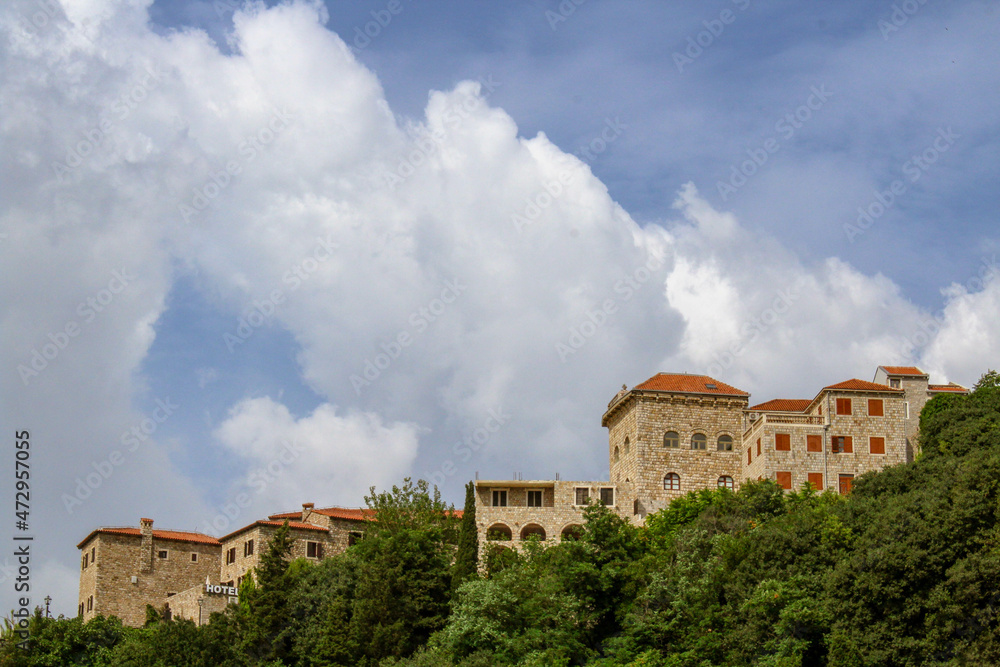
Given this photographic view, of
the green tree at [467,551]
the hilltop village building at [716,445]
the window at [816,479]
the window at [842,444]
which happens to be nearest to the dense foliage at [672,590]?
the green tree at [467,551]

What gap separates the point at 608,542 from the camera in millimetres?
50250

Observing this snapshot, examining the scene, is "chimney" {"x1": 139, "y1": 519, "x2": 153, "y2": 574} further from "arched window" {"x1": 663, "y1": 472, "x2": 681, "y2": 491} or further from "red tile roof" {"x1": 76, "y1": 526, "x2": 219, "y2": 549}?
"arched window" {"x1": 663, "y1": 472, "x2": 681, "y2": 491}

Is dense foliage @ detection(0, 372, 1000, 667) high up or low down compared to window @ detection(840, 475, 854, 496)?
down

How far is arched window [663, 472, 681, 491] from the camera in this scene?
227 feet

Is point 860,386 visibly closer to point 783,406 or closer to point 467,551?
point 783,406

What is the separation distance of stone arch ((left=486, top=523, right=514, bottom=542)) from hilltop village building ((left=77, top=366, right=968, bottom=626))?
0.08m

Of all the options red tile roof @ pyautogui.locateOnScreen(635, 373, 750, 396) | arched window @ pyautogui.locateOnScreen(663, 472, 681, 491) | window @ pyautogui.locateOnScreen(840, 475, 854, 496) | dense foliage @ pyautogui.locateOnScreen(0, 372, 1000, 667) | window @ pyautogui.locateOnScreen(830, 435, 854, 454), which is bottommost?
dense foliage @ pyautogui.locateOnScreen(0, 372, 1000, 667)

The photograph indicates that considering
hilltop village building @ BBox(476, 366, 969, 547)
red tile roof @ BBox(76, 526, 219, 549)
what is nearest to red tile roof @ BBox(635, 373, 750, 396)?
hilltop village building @ BBox(476, 366, 969, 547)

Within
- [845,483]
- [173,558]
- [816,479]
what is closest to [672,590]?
[816,479]

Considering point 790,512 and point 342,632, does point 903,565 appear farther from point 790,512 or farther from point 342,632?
point 342,632

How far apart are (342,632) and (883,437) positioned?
3193cm

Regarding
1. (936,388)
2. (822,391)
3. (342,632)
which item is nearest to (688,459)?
(822,391)

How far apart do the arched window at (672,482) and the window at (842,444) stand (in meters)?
9.06

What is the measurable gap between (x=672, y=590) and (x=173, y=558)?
35.8 m
